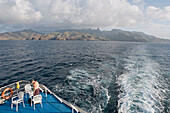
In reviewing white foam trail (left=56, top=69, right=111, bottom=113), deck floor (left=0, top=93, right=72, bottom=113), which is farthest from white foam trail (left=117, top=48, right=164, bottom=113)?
deck floor (left=0, top=93, right=72, bottom=113)

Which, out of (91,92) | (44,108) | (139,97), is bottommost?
(91,92)

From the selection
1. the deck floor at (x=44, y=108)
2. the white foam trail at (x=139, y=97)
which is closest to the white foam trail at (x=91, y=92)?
the white foam trail at (x=139, y=97)

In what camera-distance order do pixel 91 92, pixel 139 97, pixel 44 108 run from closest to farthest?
pixel 44 108
pixel 139 97
pixel 91 92

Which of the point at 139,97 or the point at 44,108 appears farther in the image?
the point at 139,97

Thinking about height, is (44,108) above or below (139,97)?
above

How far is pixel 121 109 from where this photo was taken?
12266 millimetres

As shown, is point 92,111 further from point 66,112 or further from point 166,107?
point 166,107

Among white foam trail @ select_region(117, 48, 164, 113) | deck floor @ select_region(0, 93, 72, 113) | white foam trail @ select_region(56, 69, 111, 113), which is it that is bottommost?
white foam trail @ select_region(56, 69, 111, 113)

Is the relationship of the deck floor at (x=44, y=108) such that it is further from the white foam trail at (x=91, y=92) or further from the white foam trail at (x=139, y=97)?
the white foam trail at (x=139, y=97)

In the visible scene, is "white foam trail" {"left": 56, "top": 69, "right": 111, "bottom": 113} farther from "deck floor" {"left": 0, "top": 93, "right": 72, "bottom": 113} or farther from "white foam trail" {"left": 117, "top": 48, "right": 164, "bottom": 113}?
"deck floor" {"left": 0, "top": 93, "right": 72, "bottom": 113}

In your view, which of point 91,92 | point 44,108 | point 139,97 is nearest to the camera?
point 44,108

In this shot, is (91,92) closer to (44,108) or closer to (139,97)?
Result: (139,97)

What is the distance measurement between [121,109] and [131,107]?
4.16ft

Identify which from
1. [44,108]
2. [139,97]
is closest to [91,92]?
[139,97]
